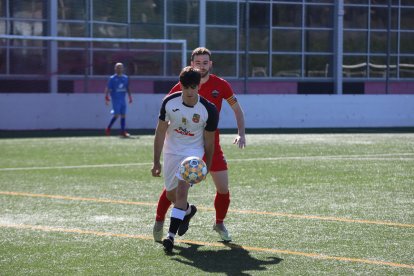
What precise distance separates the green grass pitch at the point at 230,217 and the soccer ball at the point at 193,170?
0.66 meters

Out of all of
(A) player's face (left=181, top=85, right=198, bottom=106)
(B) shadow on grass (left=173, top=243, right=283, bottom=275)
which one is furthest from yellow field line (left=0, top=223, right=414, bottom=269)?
(A) player's face (left=181, top=85, right=198, bottom=106)

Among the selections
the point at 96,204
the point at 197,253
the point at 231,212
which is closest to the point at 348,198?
the point at 231,212

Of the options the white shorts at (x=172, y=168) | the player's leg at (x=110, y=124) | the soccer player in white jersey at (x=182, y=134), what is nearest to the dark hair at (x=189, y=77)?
the soccer player in white jersey at (x=182, y=134)

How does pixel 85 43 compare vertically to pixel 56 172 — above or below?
above

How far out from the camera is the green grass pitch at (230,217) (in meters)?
7.91

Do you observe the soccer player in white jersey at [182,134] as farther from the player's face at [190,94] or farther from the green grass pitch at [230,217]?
the green grass pitch at [230,217]

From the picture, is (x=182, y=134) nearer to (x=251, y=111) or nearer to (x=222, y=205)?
(x=222, y=205)

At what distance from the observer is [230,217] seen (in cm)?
1079

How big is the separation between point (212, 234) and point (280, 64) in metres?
32.6

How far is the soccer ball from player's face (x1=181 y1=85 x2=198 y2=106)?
20.2 inches

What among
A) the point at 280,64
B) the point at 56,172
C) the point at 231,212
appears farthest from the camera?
the point at 280,64

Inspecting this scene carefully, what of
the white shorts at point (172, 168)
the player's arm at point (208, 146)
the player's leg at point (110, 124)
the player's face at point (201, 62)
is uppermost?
the player's face at point (201, 62)

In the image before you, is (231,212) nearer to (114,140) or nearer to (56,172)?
(56,172)

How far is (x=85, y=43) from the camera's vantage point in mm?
31938
